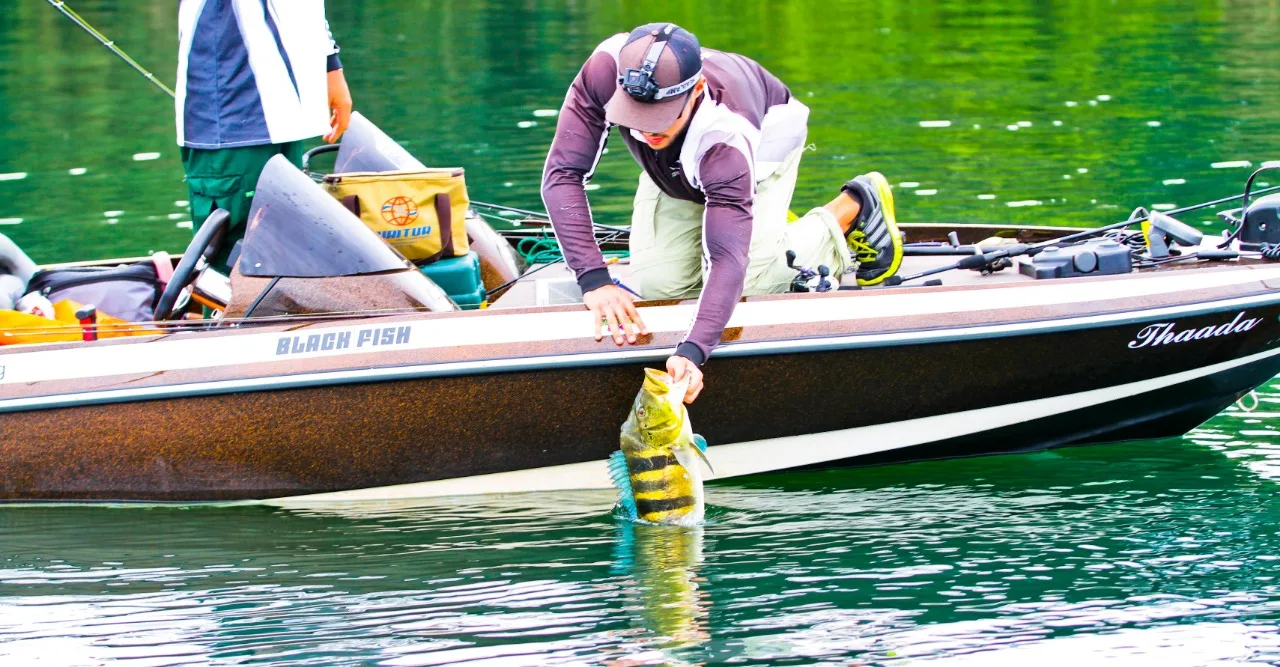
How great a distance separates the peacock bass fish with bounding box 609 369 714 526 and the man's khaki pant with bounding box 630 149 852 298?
0.69m

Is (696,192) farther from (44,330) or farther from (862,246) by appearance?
(44,330)

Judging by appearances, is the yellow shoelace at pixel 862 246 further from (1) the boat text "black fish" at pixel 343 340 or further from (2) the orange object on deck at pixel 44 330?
(2) the orange object on deck at pixel 44 330

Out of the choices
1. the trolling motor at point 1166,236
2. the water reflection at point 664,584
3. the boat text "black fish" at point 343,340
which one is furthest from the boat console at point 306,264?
the trolling motor at point 1166,236

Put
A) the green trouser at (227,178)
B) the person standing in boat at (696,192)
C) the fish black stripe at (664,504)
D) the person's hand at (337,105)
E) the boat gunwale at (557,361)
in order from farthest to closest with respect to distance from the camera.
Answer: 1. the person's hand at (337,105)
2. the green trouser at (227,178)
3. the boat gunwale at (557,361)
4. the fish black stripe at (664,504)
5. the person standing in boat at (696,192)

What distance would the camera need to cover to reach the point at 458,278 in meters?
5.94

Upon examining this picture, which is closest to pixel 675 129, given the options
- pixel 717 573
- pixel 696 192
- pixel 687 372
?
pixel 696 192

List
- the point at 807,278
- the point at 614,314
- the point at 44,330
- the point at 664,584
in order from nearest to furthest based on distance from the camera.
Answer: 1. the point at 664,584
2. the point at 614,314
3. the point at 44,330
4. the point at 807,278

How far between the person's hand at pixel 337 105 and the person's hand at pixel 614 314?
1.66 m

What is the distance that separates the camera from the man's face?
4780 mm

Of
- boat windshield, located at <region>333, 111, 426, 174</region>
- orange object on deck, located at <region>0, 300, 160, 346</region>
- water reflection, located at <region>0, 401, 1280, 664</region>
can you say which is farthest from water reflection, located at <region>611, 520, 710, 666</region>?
boat windshield, located at <region>333, 111, 426, 174</region>

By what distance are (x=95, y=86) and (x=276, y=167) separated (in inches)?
491

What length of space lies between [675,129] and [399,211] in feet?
4.79

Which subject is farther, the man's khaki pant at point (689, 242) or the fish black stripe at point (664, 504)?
the man's khaki pant at point (689, 242)

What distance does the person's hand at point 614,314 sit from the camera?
5066 mm
